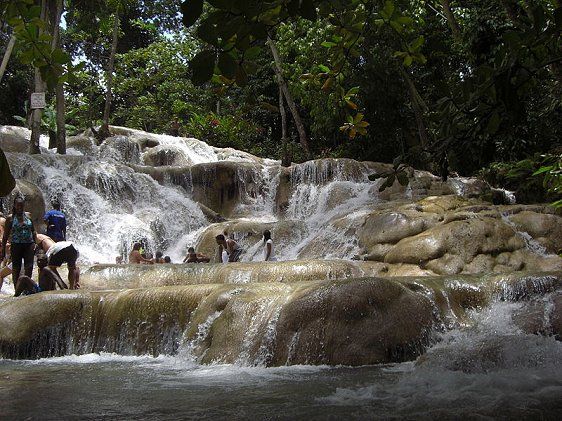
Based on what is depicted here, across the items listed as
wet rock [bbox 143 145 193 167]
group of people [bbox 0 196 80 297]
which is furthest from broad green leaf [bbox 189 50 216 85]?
wet rock [bbox 143 145 193 167]

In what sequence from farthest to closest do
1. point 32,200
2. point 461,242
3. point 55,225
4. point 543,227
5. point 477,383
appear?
point 32,200
point 543,227
point 461,242
point 55,225
point 477,383

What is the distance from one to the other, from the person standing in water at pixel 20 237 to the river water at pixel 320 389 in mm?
2704

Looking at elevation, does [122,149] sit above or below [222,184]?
above

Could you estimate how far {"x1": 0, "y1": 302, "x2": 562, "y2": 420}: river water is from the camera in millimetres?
3558

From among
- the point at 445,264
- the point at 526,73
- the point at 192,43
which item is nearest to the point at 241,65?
the point at 526,73

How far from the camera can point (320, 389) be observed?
4.51 m

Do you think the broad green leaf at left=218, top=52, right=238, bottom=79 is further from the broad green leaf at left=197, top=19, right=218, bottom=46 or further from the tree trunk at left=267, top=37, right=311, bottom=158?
the tree trunk at left=267, top=37, right=311, bottom=158

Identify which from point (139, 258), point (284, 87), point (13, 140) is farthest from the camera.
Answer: point (284, 87)

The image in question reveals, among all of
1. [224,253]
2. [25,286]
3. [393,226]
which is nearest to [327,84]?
Result: [25,286]

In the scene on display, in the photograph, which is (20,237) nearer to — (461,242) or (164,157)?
(461,242)

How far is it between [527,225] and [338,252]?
3404 millimetres

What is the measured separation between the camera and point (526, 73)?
2283 mm

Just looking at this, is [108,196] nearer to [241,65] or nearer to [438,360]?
[438,360]

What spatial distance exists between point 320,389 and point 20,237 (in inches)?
220
